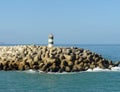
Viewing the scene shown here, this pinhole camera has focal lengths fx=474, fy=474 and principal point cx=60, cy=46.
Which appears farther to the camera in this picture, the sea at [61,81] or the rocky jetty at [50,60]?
the rocky jetty at [50,60]

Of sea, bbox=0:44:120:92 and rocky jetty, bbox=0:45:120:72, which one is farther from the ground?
rocky jetty, bbox=0:45:120:72

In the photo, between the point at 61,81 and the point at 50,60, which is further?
the point at 50,60

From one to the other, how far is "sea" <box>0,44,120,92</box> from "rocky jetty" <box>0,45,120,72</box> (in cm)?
99

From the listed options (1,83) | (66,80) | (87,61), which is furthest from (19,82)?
(87,61)

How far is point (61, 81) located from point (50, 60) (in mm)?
6267

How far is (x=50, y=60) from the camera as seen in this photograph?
1889 inches

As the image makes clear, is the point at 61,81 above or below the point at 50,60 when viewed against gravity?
below

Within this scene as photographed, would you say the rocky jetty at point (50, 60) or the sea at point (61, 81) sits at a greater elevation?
the rocky jetty at point (50, 60)

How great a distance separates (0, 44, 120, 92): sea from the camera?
→ 122 ft

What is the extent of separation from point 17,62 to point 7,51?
383 centimetres

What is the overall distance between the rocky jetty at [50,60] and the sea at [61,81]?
988 mm

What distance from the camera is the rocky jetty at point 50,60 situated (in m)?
48.1

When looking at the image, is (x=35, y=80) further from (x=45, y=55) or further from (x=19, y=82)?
(x=45, y=55)

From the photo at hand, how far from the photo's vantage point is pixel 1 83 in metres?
40.6
